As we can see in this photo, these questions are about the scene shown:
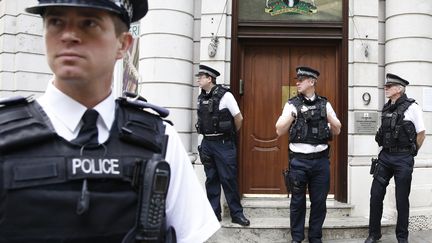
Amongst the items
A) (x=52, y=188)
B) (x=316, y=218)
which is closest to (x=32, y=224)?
(x=52, y=188)

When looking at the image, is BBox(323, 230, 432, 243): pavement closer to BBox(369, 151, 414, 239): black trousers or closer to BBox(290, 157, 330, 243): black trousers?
BBox(369, 151, 414, 239): black trousers

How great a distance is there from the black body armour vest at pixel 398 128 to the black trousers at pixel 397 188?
16 centimetres

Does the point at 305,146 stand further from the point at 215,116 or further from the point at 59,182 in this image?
the point at 59,182

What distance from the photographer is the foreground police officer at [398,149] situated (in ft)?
18.1

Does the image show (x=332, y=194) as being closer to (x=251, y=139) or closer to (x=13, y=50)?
(x=251, y=139)

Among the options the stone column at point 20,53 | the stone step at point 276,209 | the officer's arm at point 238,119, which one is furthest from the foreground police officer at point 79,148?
the stone column at point 20,53

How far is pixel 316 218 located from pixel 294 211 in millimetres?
299

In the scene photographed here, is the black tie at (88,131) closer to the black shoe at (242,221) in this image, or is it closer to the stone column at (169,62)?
the black shoe at (242,221)

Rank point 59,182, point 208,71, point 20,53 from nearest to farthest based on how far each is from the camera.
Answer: point 59,182 → point 208,71 → point 20,53

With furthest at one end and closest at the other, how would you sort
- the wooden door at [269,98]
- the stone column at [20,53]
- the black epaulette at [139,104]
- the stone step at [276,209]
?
1. the stone column at [20,53]
2. the wooden door at [269,98]
3. the stone step at [276,209]
4. the black epaulette at [139,104]

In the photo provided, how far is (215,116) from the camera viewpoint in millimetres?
5863

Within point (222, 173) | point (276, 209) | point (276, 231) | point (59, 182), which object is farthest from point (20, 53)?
point (59, 182)

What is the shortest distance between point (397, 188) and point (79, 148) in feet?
17.0

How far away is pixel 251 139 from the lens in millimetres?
7117
